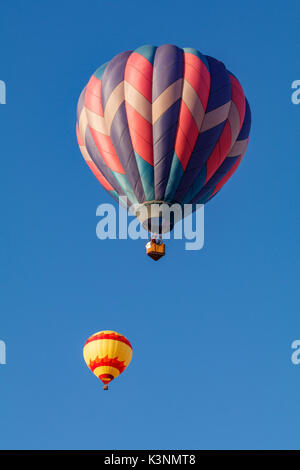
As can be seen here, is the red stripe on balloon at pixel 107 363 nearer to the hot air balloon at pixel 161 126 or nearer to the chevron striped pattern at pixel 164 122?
the hot air balloon at pixel 161 126

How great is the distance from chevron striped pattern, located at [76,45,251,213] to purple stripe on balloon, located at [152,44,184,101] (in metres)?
0.03

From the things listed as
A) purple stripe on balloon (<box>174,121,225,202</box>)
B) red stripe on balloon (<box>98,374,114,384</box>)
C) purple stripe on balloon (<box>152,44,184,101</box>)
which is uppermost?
→ purple stripe on balloon (<box>152,44,184,101</box>)

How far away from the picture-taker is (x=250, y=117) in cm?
3014

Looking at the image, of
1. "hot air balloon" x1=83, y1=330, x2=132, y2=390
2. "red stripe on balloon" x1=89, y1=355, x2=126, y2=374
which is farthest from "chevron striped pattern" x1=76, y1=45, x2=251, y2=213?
"red stripe on balloon" x1=89, y1=355, x2=126, y2=374

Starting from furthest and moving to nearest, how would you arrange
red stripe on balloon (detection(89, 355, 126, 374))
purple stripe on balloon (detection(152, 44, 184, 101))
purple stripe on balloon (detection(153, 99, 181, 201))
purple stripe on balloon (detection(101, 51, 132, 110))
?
red stripe on balloon (detection(89, 355, 126, 374)) < purple stripe on balloon (detection(101, 51, 132, 110)) < purple stripe on balloon (detection(152, 44, 184, 101)) < purple stripe on balloon (detection(153, 99, 181, 201))

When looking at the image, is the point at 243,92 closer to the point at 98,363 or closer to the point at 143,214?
the point at 143,214

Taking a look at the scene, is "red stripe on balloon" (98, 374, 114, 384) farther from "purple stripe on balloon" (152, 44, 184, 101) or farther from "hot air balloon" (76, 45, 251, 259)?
"purple stripe on balloon" (152, 44, 184, 101)

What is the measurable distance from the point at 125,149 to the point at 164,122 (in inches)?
49.3

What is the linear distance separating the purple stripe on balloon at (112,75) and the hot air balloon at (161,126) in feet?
0.09

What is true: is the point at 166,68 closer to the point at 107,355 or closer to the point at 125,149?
the point at 125,149

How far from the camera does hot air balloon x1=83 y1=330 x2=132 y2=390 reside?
31.7m

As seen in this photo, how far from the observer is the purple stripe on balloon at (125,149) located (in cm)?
2831

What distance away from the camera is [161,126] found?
92.1 ft

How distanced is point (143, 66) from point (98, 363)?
8.86 meters
